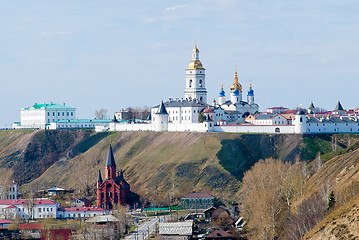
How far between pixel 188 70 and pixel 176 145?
2213cm

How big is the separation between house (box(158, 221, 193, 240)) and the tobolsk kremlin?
38906 millimetres

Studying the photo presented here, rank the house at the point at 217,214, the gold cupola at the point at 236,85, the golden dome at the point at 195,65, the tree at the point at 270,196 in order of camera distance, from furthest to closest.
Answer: the gold cupola at the point at 236,85
the golden dome at the point at 195,65
the house at the point at 217,214
the tree at the point at 270,196

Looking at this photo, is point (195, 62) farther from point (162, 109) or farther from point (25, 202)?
point (25, 202)

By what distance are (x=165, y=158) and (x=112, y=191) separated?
53.1 feet

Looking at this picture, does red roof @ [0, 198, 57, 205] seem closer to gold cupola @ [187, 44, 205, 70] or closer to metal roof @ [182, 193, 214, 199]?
metal roof @ [182, 193, 214, 199]

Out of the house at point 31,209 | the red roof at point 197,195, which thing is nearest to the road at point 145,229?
the red roof at point 197,195

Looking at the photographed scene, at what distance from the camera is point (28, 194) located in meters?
110

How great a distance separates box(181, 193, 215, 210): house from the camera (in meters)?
93.6

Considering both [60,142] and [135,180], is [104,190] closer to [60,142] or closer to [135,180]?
[135,180]

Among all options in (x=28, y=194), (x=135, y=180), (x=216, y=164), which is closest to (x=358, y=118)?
(x=216, y=164)

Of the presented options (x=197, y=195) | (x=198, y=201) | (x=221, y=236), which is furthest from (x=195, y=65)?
(x=221, y=236)

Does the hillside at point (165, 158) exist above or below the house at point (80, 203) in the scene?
above

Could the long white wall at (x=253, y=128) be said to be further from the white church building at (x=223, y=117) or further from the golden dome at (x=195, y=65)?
the golden dome at (x=195, y=65)

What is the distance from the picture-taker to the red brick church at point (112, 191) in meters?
97.9
